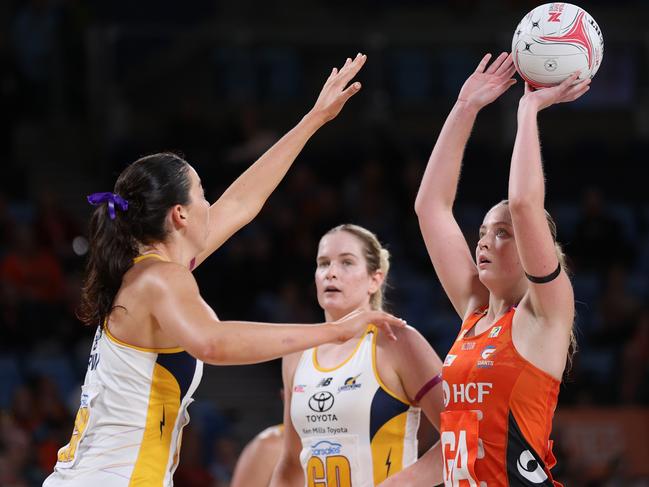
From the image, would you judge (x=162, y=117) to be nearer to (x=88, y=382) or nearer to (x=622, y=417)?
(x=622, y=417)

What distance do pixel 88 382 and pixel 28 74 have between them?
32.7ft

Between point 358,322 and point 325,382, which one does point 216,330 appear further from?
point 325,382

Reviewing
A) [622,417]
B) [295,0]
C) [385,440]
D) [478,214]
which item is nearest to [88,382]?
[385,440]

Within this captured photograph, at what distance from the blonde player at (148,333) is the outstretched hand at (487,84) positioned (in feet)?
3.56

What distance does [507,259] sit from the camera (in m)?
4.02

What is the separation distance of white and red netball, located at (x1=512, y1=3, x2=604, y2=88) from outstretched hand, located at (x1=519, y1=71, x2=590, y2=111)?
3 centimetres

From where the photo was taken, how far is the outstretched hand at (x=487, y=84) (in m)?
4.45

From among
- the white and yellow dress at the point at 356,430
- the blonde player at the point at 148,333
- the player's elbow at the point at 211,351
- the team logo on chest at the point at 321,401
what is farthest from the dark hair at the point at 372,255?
the player's elbow at the point at 211,351

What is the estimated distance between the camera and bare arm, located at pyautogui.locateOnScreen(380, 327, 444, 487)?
443 centimetres

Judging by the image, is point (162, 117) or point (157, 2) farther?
point (157, 2)

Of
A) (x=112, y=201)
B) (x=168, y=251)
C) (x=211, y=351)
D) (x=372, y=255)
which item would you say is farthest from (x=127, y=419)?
(x=372, y=255)

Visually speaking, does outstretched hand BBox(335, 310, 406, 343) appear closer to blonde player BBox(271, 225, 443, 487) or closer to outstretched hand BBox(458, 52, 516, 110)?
blonde player BBox(271, 225, 443, 487)

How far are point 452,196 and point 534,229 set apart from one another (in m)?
0.87

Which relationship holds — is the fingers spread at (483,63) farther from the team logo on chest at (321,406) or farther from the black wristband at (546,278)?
the team logo on chest at (321,406)
